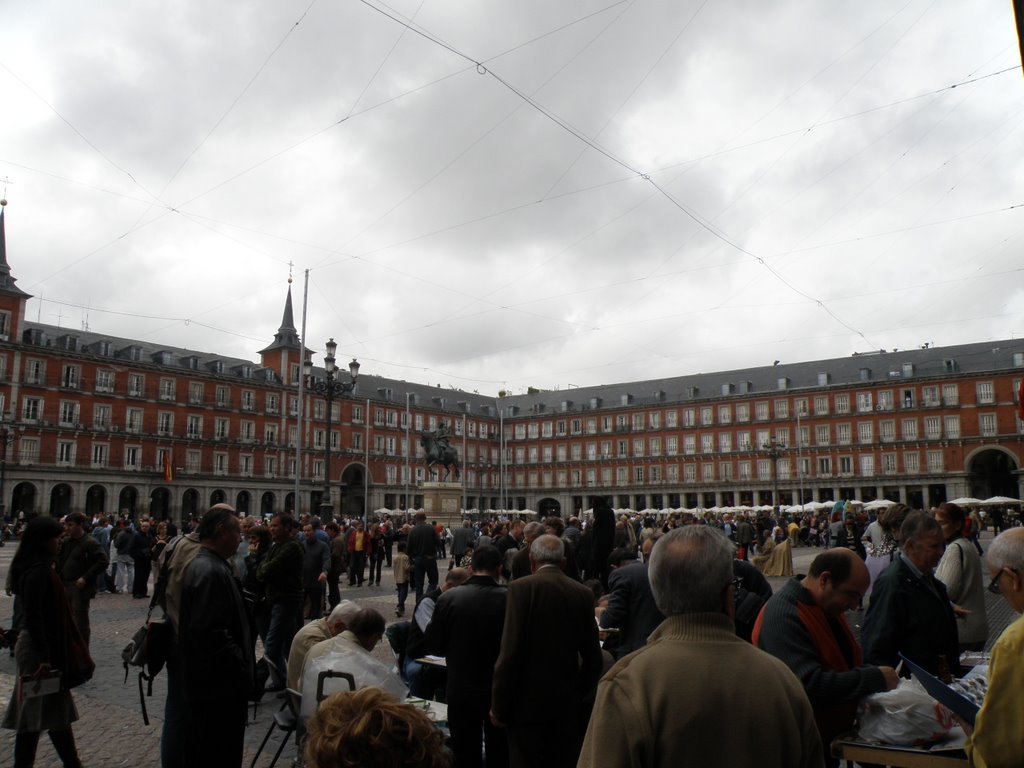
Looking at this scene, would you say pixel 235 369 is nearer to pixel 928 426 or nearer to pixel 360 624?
pixel 928 426

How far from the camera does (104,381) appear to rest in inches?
2007

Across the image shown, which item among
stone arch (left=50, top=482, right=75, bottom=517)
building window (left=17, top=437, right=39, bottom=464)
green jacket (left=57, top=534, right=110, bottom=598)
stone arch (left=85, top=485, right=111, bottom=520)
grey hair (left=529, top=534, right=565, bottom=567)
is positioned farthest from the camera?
stone arch (left=85, top=485, right=111, bottom=520)

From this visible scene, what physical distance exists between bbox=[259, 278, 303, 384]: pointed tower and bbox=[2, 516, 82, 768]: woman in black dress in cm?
5760

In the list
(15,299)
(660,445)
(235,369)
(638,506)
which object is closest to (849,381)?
(660,445)

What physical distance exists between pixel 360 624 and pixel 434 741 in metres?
Result: 2.83

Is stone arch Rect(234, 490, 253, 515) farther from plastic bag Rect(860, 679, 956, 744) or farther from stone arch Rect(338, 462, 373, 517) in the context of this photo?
plastic bag Rect(860, 679, 956, 744)

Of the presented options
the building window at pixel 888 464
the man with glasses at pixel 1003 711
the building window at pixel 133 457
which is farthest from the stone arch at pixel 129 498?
the man with glasses at pixel 1003 711

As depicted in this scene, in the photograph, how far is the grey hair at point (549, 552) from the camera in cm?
436

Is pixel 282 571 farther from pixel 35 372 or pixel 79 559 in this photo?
pixel 35 372

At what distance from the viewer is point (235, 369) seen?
193 ft

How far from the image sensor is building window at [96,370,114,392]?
1994 inches

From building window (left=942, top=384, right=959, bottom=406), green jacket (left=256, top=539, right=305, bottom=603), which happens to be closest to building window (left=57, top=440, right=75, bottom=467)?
green jacket (left=256, top=539, right=305, bottom=603)

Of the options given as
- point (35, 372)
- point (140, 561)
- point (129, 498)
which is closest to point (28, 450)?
point (35, 372)

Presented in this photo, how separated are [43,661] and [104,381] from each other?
2057 inches
